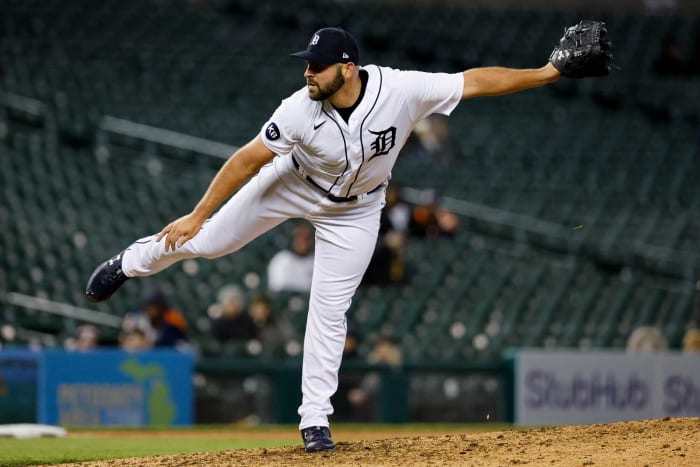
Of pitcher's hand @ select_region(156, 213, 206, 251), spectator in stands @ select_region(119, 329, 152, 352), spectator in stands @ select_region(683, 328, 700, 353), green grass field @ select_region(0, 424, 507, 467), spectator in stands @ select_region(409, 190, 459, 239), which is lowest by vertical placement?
green grass field @ select_region(0, 424, 507, 467)

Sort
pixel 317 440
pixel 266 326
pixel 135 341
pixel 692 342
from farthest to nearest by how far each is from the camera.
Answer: pixel 692 342, pixel 266 326, pixel 135 341, pixel 317 440

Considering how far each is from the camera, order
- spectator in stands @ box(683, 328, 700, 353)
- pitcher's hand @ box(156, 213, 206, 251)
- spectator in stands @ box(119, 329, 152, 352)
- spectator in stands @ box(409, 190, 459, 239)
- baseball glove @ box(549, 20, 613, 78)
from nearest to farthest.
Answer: baseball glove @ box(549, 20, 613, 78), pitcher's hand @ box(156, 213, 206, 251), spectator in stands @ box(119, 329, 152, 352), spectator in stands @ box(683, 328, 700, 353), spectator in stands @ box(409, 190, 459, 239)

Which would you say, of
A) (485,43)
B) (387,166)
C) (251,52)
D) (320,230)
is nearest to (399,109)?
(387,166)

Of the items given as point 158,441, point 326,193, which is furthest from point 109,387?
point 326,193

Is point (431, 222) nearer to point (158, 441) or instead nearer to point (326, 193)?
point (158, 441)

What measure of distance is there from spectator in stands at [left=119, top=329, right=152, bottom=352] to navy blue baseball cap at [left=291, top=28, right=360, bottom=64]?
4.86 meters

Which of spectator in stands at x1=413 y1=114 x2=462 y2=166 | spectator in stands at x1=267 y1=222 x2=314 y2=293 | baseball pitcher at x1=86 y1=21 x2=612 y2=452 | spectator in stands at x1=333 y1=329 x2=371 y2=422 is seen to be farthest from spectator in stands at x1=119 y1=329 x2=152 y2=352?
spectator in stands at x1=413 y1=114 x2=462 y2=166

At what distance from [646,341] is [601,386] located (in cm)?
72

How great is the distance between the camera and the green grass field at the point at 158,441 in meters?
6.44

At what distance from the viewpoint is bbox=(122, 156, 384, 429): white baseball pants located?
5543 mm

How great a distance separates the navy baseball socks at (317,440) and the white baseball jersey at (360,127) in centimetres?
109

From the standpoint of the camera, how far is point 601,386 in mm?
10133

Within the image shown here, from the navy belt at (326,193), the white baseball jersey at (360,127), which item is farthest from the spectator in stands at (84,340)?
the white baseball jersey at (360,127)

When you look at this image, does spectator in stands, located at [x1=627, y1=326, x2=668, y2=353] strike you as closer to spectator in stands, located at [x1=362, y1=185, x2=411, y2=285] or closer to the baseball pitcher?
spectator in stands, located at [x1=362, y1=185, x2=411, y2=285]
